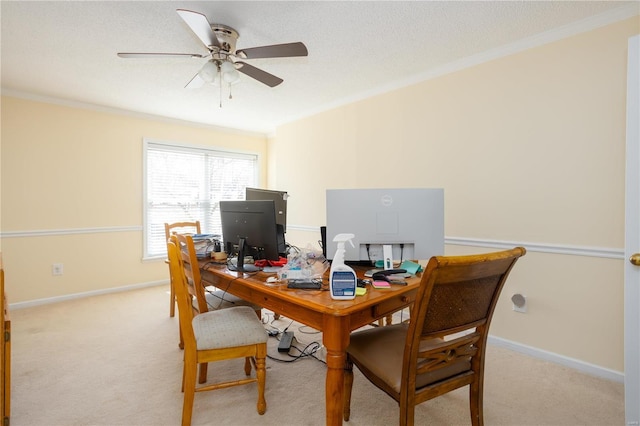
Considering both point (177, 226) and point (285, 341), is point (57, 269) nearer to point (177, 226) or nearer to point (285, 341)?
point (177, 226)

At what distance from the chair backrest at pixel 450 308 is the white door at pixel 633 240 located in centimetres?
96

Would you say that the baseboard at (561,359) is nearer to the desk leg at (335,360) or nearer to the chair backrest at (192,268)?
the desk leg at (335,360)

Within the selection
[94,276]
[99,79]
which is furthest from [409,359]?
[94,276]

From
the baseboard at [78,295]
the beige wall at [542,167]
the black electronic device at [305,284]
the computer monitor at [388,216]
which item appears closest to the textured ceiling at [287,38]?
the beige wall at [542,167]

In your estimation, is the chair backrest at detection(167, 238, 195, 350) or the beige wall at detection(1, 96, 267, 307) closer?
the chair backrest at detection(167, 238, 195, 350)

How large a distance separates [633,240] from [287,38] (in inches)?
98.5

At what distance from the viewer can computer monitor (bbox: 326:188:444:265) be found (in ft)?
6.07

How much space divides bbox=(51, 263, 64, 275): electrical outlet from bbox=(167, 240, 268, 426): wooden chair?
2.98 meters

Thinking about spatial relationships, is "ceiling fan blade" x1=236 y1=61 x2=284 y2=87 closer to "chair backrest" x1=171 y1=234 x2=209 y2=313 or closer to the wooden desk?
"chair backrest" x1=171 y1=234 x2=209 y2=313

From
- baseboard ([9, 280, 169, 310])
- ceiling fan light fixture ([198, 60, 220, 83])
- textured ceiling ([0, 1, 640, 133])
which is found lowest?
baseboard ([9, 280, 169, 310])

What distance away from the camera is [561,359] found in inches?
91.0

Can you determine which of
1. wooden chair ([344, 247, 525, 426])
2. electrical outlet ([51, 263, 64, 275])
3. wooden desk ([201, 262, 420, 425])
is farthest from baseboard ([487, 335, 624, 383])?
electrical outlet ([51, 263, 64, 275])

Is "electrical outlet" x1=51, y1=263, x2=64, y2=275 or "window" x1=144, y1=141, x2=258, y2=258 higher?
"window" x1=144, y1=141, x2=258, y2=258

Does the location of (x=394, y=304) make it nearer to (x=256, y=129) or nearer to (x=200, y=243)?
(x=200, y=243)
